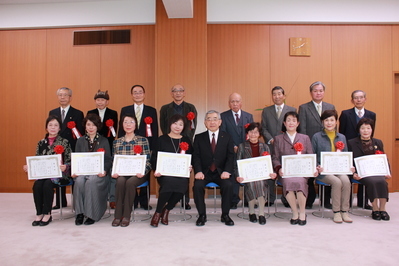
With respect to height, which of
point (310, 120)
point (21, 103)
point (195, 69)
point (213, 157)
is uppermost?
point (195, 69)

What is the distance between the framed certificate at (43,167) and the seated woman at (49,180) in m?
0.07

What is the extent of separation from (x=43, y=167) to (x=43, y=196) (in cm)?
34

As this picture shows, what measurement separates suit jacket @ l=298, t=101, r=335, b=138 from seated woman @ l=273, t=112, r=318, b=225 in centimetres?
72

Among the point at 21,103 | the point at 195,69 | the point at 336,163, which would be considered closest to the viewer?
the point at 336,163

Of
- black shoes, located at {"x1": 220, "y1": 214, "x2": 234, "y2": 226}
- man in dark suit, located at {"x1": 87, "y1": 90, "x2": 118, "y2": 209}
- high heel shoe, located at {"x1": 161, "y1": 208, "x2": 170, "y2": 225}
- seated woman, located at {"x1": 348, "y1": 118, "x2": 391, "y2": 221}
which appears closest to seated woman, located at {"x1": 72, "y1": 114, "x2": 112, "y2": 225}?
man in dark suit, located at {"x1": 87, "y1": 90, "x2": 118, "y2": 209}

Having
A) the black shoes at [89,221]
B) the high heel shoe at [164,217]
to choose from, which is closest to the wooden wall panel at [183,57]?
the high heel shoe at [164,217]

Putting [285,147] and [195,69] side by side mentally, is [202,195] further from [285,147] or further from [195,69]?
[195,69]

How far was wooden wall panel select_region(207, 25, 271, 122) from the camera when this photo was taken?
5875mm

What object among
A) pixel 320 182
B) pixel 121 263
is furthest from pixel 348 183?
pixel 121 263

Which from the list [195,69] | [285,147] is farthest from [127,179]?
[195,69]

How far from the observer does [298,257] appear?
2.65m

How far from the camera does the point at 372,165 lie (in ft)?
12.8

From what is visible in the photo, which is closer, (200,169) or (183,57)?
(200,169)

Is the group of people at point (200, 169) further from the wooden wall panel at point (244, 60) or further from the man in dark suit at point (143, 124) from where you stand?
the wooden wall panel at point (244, 60)
